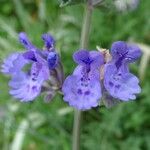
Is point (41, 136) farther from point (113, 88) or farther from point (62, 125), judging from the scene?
point (113, 88)

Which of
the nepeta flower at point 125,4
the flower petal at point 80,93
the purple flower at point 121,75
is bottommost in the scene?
the flower petal at point 80,93

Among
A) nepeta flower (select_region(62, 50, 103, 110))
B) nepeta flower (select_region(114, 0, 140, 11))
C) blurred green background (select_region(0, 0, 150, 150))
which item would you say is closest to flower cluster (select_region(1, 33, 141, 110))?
nepeta flower (select_region(62, 50, 103, 110))

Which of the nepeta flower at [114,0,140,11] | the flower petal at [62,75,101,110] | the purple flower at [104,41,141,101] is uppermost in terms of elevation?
the nepeta flower at [114,0,140,11]

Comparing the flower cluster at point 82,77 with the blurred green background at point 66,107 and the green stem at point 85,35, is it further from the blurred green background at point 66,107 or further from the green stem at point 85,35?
the blurred green background at point 66,107

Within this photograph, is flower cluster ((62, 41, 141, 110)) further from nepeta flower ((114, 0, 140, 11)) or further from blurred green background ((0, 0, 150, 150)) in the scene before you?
blurred green background ((0, 0, 150, 150))

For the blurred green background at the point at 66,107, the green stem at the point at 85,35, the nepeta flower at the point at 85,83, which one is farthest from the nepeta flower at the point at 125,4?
the blurred green background at the point at 66,107

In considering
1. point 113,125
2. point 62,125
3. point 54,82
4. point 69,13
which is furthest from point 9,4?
point 54,82
